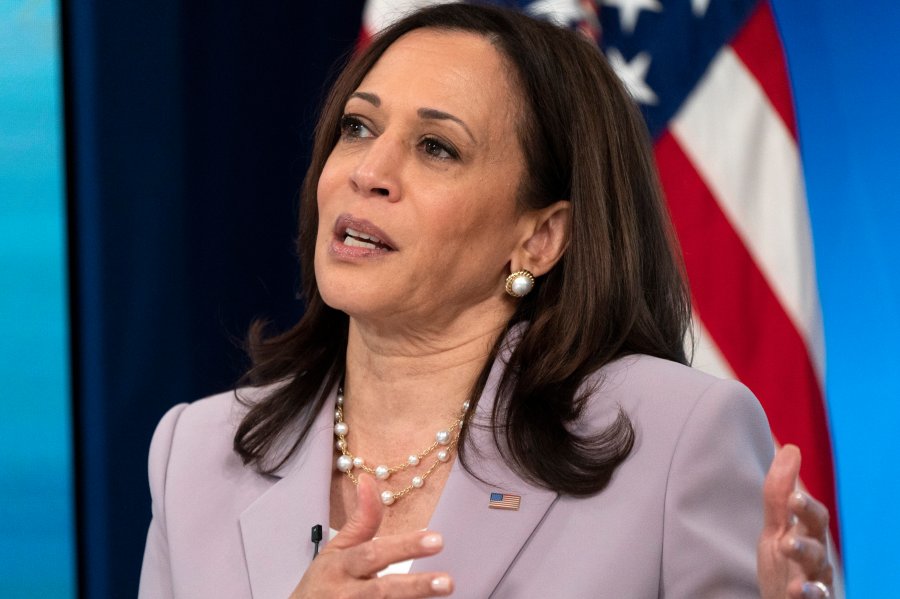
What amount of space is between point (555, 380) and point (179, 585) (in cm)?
66

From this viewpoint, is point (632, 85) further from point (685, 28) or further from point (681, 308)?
point (681, 308)

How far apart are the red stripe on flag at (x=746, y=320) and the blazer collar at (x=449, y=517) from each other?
0.90 m

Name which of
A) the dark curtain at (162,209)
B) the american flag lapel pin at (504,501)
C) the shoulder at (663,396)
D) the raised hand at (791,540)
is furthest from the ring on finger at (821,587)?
the dark curtain at (162,209)

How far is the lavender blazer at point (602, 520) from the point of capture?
1.61m

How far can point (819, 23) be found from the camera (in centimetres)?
287

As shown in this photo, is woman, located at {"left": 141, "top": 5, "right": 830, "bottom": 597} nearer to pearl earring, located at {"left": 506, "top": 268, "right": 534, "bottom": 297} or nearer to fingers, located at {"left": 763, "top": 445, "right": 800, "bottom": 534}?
pearl earring, located at {"left": 506, "top": 268, "right": 534, "bottom": 297}

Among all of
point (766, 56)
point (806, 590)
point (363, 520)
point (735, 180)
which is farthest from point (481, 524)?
point (766, 56)

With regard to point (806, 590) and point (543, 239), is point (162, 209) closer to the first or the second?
point (543, 239)

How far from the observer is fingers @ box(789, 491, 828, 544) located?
4.27ft

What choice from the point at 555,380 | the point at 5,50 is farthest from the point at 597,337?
the point at 5,50

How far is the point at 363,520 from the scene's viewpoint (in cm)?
145

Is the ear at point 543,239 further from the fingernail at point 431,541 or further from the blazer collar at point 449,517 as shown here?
the fingernail at point 431,541

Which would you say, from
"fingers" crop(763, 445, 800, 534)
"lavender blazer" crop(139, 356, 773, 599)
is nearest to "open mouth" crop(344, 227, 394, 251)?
"lavender blazer" crop(139, 356, 773, 599)

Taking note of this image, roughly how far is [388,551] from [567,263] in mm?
693
